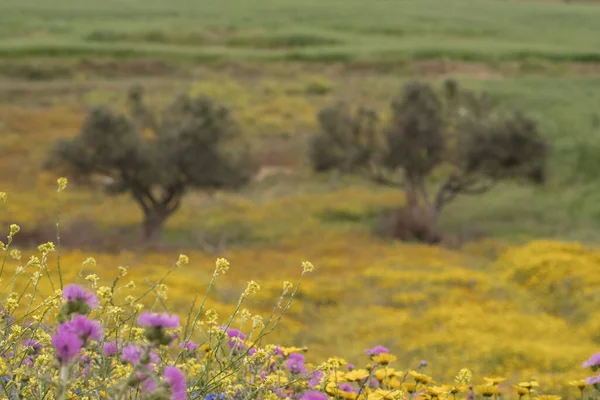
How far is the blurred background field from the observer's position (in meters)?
13.2

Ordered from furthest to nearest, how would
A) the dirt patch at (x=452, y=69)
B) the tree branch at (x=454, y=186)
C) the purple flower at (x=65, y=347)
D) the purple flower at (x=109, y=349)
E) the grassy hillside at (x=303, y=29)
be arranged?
the grassy hillside at (x=303, y=29) → the dirt patch at (x=452, y=69) → the tree branch at (x=454, y=186) → the purple flower at (x=109, y=349) → the purple flower at (x=65, y=347)

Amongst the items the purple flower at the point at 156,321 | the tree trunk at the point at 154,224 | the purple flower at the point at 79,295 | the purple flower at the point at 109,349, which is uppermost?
the purple flower at the point at 79,295

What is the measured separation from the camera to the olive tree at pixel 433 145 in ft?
81.4

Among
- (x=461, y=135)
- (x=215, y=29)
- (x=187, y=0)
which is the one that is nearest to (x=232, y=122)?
(x=461, y=135)

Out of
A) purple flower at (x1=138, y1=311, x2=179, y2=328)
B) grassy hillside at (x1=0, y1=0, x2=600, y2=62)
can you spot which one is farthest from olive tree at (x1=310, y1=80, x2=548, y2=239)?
grassy hillside at (x1=0, y1=0, x2=600, y2=62)

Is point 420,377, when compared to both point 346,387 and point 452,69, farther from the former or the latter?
point 452,69

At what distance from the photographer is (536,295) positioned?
53.0ft

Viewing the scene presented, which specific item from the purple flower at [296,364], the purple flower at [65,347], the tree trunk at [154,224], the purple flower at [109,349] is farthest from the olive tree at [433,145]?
the purple flower at [65,347]

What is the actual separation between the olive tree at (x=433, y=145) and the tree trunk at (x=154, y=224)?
6.14 m

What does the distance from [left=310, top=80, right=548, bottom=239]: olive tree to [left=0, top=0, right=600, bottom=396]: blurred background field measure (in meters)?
1.79

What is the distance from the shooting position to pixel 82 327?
2.05 metres

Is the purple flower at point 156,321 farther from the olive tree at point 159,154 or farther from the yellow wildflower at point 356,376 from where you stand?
the olive tree at point 159,154

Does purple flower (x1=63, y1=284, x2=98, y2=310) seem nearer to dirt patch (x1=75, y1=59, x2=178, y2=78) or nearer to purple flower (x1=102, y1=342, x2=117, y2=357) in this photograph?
purple flower (x1=102, y1=342, x2=117, y2=357)

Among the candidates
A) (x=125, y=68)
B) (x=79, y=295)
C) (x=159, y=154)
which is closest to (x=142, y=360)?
(x=79, y=295)
